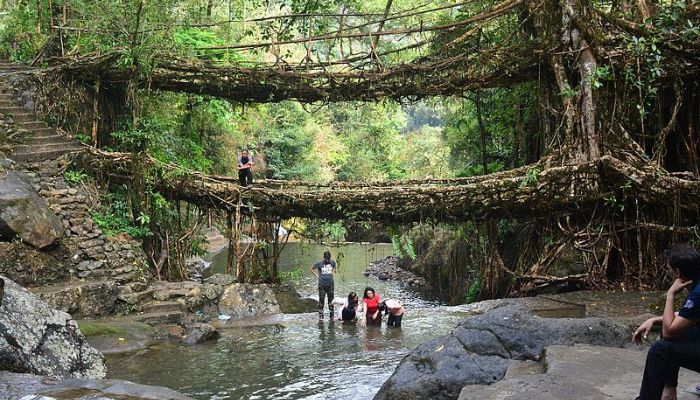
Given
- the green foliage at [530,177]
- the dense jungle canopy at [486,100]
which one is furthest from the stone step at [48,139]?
the green foliage at [530,177]

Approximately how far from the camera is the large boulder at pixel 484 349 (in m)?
5.36

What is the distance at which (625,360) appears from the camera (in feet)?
16.1

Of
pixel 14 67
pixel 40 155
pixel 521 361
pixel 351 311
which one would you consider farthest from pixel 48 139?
pixel 521 361

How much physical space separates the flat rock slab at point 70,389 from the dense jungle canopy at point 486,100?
21.7 ft

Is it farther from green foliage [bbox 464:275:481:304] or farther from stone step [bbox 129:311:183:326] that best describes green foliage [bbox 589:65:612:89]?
stone step [bbox 129:311:183:326]

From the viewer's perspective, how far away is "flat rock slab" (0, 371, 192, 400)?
4587 mm

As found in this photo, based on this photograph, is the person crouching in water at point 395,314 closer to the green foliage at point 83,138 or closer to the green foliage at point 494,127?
the green foliage at point 494,127

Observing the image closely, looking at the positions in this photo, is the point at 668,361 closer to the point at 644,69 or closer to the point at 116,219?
the point at 644,69

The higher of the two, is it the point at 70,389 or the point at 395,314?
the point at 70,389

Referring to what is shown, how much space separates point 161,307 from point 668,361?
27.8 feet

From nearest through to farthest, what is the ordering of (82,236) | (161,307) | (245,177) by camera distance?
(161,307), (82,236), (245,177)

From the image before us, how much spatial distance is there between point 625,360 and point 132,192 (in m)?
9.76

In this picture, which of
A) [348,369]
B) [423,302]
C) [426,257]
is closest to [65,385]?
[348,369]

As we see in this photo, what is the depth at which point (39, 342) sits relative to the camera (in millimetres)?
6039
